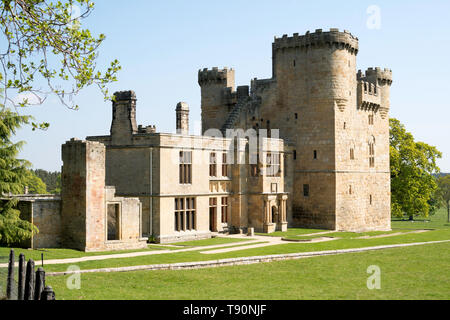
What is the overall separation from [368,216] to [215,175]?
16397 millimetres

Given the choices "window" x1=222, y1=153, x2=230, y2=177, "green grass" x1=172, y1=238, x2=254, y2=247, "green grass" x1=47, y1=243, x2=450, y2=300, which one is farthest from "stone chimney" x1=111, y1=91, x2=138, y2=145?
"green grass" x1=47, y1=243, x2=450, y2=300

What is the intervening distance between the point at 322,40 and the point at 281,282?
28.6 meters

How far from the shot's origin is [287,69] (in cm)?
4784

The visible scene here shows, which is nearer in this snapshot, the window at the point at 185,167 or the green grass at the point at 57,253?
the green grass at the point at 57,253

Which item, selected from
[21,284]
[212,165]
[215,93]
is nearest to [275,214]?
[212,165]

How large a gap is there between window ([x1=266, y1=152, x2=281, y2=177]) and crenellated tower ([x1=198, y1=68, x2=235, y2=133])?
9985 mm

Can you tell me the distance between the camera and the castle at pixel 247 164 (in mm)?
31062

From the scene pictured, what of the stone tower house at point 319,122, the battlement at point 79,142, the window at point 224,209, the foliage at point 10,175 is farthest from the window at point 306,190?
the foliage at point 10,175

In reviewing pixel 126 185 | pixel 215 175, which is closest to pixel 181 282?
pixel 126 185

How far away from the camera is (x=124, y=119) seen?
1462 inches

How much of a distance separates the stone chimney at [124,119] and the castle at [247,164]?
0.07m

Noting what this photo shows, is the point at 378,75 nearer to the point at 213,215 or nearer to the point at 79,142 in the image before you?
the point at 213,215

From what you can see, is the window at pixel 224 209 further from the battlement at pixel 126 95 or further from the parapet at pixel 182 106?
the battlement at pixel 126 95
